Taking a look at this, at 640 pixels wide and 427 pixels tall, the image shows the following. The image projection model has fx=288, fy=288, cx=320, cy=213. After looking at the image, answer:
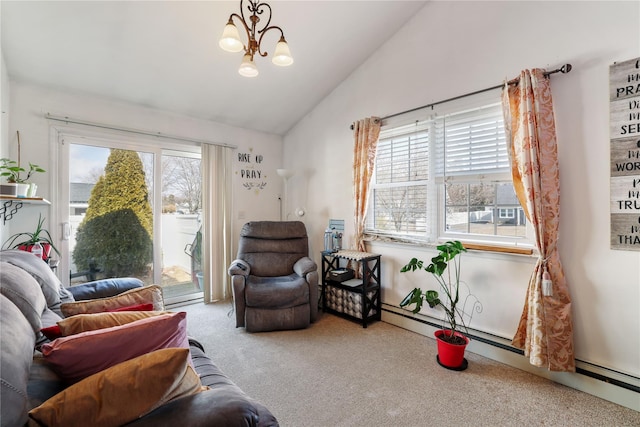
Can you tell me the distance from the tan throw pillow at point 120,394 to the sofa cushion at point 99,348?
0.13 m

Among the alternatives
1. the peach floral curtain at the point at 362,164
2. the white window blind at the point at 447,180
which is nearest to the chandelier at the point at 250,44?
the peach floral curtain at the point at 362,164

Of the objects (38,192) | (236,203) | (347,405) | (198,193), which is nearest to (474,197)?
(347,405)

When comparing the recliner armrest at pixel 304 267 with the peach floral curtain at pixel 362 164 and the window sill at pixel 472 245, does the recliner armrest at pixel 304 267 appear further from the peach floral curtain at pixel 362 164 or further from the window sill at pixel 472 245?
the window sill at pixel 472 245

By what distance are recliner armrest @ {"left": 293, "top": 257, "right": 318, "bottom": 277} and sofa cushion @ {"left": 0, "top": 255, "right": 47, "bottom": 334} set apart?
2078 mm

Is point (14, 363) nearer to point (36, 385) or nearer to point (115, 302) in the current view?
point (36, 385)

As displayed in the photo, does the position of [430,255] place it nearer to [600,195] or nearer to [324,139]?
[600,195]

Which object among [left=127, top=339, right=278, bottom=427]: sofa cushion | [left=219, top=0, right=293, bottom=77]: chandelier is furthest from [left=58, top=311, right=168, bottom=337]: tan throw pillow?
[left=219, top=0, right=293, bottom=77]: chandelier

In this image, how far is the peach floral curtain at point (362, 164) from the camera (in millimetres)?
3137

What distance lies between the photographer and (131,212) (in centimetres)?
325

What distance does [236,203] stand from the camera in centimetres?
394

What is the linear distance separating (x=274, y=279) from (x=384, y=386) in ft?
5.28

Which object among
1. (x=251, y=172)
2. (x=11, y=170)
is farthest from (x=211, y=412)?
(x=251, y=172)

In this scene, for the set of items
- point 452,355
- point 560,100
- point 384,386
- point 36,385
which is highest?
point 560,100

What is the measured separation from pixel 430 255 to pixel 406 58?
1.99m
